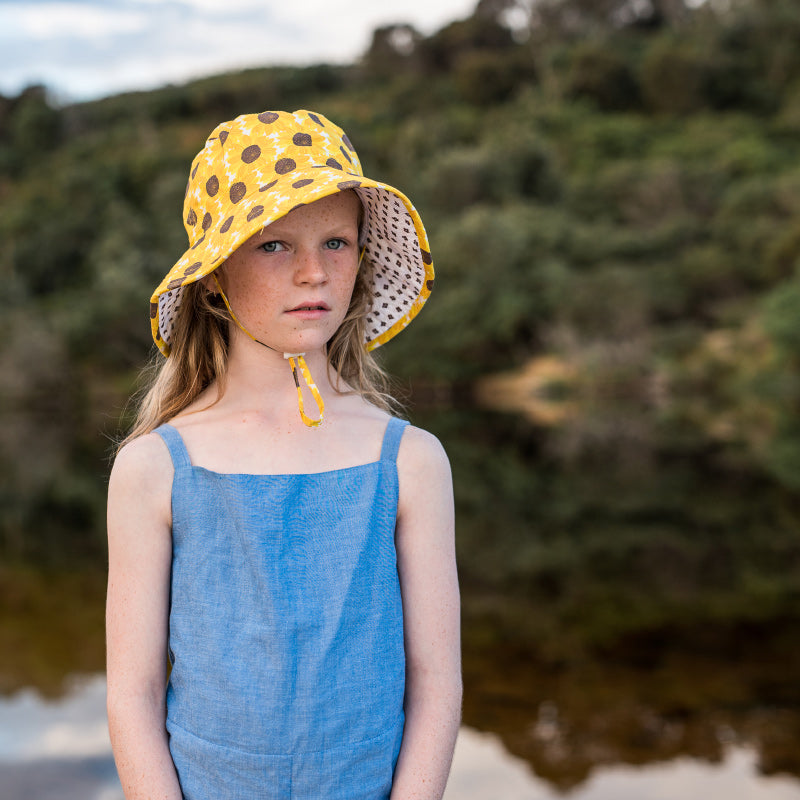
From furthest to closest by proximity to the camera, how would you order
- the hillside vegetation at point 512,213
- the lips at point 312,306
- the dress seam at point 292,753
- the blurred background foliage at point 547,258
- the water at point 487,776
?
the hillside vegetation at point 512,213 → the blurred background foliage at point 547,258 → the water at point 487,776 → the lips at point 312,306 → the dress seam at point 292,753

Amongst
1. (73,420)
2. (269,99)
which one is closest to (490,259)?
(73,420)

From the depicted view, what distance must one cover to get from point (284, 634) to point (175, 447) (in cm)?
31

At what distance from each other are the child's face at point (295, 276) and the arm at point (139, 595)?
0.25 m

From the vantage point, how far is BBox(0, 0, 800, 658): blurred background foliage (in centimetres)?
1054

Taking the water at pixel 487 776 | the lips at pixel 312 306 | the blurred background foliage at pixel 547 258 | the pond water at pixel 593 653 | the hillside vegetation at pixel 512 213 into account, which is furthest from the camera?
the hillside vegetation at pixel 512 213

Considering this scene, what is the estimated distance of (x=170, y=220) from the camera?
129ft

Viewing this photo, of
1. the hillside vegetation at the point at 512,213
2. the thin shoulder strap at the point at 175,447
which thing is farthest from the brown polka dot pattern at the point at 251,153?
the hillside vegetation at the point at 512,213

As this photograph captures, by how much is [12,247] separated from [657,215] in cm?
2782

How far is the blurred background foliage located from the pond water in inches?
3.7

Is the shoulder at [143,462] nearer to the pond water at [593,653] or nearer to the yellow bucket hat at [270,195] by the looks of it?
the yellow bucket hat at [270,195]

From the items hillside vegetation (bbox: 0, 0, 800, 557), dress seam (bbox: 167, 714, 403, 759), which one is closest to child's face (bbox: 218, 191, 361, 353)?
dress seam (bbox: 167, 714, 403, 759)

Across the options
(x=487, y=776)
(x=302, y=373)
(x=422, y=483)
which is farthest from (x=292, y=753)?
(x=487, y=776)

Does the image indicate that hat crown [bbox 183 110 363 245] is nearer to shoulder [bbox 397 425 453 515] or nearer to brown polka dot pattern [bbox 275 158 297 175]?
brown polka dot pattern [bbox 275 158 297 175]

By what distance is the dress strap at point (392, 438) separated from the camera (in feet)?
4.71
